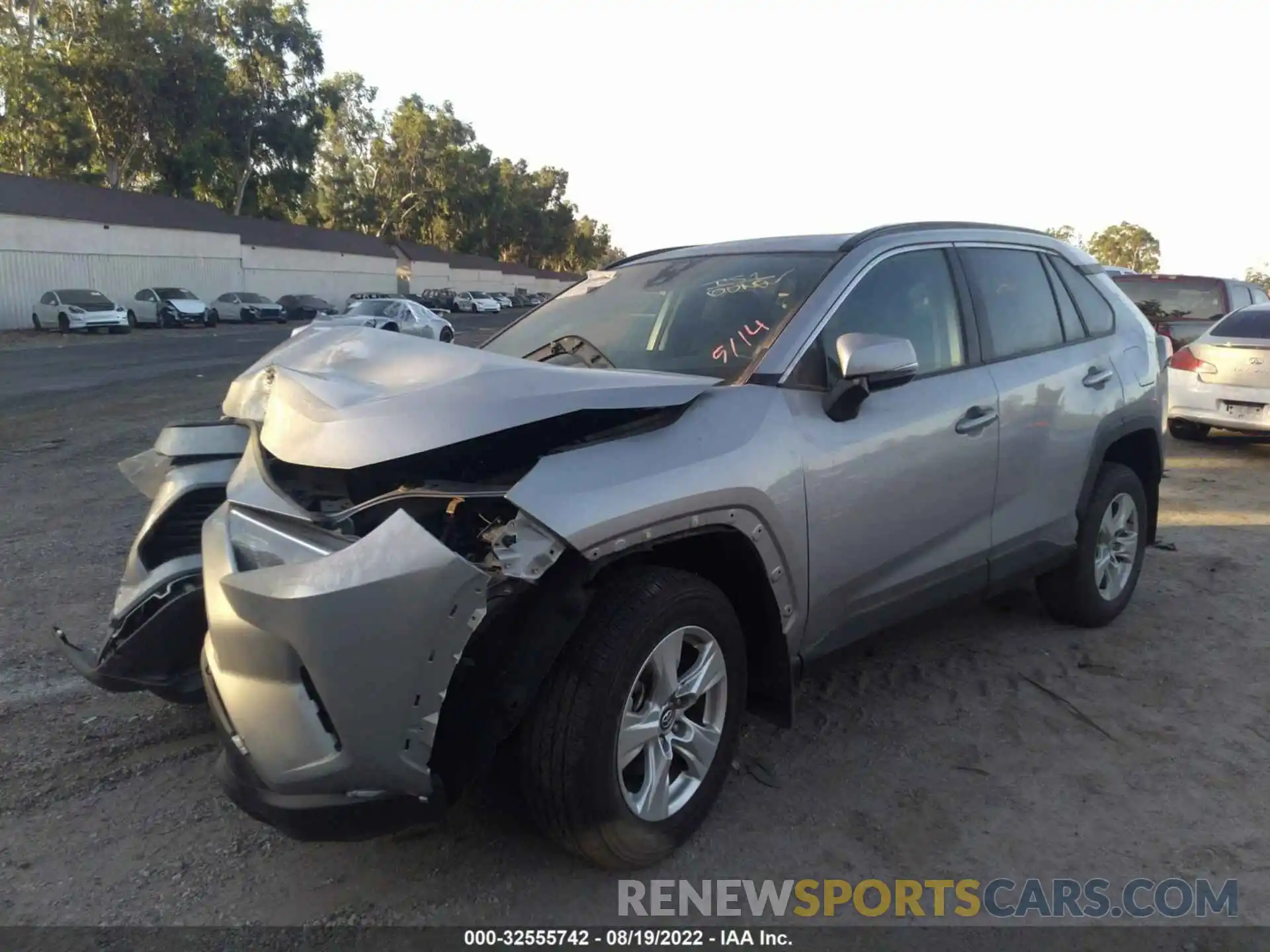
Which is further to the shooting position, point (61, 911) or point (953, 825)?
point (953, 825)

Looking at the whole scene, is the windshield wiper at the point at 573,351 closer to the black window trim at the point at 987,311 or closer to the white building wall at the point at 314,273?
the black window trim at the point at 987,311

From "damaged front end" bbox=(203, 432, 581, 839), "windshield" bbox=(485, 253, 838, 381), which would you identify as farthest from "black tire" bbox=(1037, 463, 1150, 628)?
"damaged front end" bbox=(203, 432, 581, 839)

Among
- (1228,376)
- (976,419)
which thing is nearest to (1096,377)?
(976,419)

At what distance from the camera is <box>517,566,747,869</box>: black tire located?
8.38 feet

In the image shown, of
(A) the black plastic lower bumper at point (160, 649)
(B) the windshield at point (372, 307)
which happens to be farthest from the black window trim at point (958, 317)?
(B) the windshield at point (372, 307)

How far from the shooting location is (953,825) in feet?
10.3

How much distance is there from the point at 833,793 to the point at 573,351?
1888 mm

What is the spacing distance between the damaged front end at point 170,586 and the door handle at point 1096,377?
11.9 ft

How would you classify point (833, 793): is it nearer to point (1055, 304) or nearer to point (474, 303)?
point (1055, 304)

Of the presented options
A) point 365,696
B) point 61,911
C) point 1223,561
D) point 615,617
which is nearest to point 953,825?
point 615,617

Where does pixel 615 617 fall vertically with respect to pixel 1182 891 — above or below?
above

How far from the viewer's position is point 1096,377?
4516 mm

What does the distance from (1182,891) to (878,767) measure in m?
0.98

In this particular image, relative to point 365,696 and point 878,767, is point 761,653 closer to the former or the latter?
point 878,767
